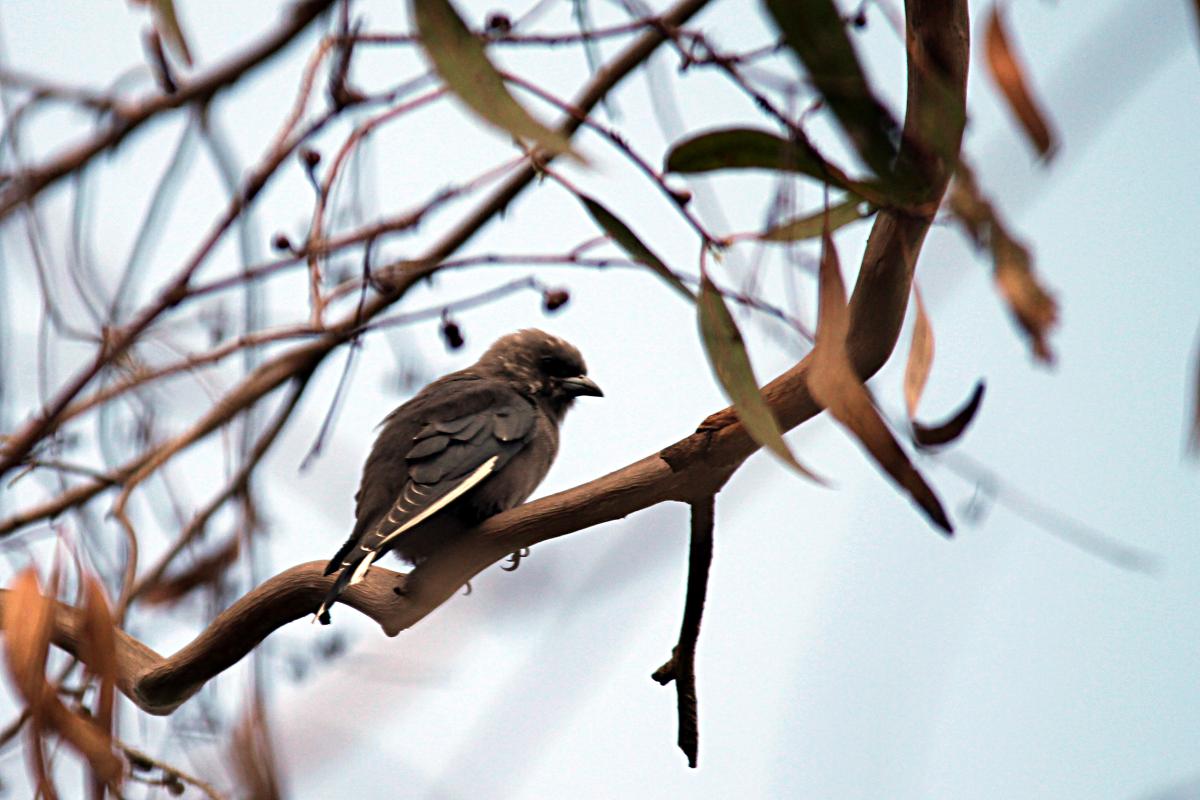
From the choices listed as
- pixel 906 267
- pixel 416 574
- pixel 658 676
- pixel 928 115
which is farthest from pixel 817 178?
pixel 416 574

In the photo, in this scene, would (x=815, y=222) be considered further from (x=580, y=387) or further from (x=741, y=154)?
(x=580, y=387)

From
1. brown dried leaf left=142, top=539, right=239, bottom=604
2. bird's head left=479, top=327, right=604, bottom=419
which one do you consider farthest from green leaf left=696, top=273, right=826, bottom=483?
bird's head left=479, top=327, right=604, bottom=419

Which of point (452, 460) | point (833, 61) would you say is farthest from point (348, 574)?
point (833, 61)

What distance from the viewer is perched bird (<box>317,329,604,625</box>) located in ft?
12.9

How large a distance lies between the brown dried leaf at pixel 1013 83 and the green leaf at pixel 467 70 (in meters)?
0.75

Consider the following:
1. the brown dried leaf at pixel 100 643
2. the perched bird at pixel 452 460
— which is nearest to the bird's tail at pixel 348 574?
the perched bird at pixel 452 460

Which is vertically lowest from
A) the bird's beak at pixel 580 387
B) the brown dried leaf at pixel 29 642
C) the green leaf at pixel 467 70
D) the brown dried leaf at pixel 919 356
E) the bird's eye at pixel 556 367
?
the brown dried leaf at pixel 919 356

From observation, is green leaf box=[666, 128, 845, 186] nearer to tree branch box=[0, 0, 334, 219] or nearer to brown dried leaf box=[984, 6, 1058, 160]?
brown dried leaf box=[984, 6, 1058, 160]

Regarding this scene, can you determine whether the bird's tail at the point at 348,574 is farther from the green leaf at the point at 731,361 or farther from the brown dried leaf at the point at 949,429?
the brown dried leaf at the point at 949,429

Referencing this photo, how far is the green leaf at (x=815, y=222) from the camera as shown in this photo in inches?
91.3

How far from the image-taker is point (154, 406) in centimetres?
412

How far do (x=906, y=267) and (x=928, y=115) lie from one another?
34cm

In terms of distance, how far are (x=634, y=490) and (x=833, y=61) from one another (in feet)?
3.79

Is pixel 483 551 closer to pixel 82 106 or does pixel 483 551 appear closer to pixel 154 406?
pixel 154 406
